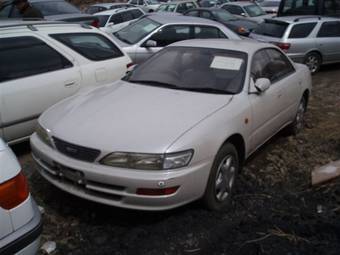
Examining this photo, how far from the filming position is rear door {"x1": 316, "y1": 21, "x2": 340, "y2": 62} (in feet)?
35.0

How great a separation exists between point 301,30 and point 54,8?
615 centimetres

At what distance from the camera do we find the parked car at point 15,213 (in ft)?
7.80

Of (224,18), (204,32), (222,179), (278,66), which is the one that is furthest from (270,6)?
(222,179)

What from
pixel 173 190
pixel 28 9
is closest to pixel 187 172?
pixel 173 190

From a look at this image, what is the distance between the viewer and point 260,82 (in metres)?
4.52

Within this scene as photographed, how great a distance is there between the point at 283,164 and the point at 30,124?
2.88 meters

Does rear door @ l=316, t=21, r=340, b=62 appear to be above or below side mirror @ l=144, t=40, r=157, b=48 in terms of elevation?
below

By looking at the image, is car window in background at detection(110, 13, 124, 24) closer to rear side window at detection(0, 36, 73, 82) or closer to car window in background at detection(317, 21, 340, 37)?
car window in background at detection(317, 21, 340, 37)

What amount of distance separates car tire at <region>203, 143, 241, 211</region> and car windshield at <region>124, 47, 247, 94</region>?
0.70m

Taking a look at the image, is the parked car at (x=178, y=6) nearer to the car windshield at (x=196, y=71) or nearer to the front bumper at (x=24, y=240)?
the car windshield at (x=196, y=71)

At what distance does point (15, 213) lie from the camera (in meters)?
2.44

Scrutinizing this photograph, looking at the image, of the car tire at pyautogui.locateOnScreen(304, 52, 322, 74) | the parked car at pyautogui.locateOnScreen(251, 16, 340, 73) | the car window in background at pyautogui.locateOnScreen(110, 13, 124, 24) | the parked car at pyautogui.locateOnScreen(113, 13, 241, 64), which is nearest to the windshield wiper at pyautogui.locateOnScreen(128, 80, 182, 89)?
the parked car at pyautogui.locateOnScreen(113, 13, 241, 64)

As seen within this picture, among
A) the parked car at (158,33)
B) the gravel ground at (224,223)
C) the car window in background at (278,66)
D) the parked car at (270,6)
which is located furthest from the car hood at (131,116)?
the parked car at (270,6)

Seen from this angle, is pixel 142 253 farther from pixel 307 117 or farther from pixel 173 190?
pixel 307 117
